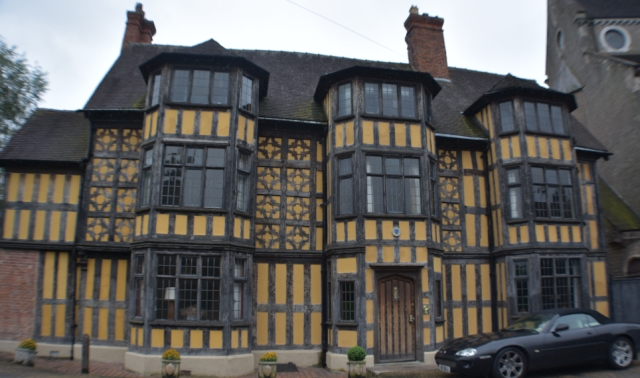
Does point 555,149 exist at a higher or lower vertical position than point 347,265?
higher

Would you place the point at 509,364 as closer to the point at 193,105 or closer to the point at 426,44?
the point at 193,105

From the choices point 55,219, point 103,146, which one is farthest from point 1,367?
point 103,146

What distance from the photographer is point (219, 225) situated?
503 inches

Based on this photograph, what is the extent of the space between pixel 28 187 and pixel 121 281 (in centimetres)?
418

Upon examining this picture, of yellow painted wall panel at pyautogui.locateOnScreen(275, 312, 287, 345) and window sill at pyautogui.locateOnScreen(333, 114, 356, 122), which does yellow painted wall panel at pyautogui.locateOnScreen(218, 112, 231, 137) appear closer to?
window sill at pyautogui.locateOnScreen(333, 114, 356, 122)

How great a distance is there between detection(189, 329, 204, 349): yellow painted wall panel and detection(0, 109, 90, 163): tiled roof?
6555mm

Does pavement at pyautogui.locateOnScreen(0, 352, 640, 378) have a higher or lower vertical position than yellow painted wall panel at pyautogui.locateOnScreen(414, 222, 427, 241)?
lower

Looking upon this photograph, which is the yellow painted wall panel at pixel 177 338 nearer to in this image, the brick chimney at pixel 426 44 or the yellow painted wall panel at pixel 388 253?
the yellow painted wall panel at pixel 388 253

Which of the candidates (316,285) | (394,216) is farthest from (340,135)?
(316,285)

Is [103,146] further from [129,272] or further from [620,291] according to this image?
[620,291]

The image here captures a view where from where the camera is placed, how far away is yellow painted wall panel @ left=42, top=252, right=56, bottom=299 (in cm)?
1371

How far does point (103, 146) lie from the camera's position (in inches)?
572

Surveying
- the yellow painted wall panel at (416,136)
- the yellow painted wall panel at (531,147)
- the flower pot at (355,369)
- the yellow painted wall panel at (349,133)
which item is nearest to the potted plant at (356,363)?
the flower pot at (355,369)

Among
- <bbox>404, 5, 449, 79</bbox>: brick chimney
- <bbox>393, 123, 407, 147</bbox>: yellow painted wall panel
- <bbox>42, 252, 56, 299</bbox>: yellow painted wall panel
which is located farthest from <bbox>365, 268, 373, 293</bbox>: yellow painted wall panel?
<bbox>404, 5, 449, 79</bbox>: brick chimney
